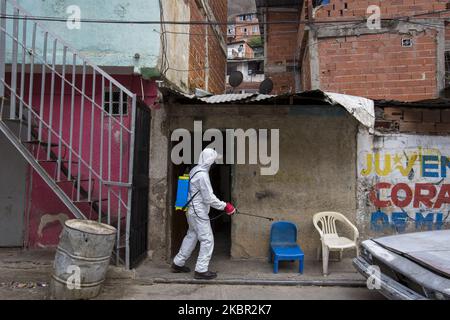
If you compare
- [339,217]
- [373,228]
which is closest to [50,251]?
[339,217]

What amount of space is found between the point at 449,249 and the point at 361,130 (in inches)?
119

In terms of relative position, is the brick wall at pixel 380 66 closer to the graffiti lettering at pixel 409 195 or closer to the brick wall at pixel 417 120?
the brick wall at pixel 417 120

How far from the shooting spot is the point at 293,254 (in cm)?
589

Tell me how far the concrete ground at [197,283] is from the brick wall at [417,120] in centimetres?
244

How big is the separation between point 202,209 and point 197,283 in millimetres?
992

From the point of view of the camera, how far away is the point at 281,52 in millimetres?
12000

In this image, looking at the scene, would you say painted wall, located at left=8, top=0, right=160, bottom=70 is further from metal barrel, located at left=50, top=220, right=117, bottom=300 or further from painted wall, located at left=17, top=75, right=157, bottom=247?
metal barrel, located at left=50, top=220, right=117, bottom=300

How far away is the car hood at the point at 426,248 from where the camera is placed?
3.69 metres

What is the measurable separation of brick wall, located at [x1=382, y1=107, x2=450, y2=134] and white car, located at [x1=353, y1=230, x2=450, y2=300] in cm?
244

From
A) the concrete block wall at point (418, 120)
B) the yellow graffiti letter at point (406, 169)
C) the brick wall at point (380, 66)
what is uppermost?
the brick wall at point (380, 66)

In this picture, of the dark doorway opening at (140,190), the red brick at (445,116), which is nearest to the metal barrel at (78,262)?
the dark doorway opening at (140,190)

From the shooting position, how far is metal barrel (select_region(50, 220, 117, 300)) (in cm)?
466
